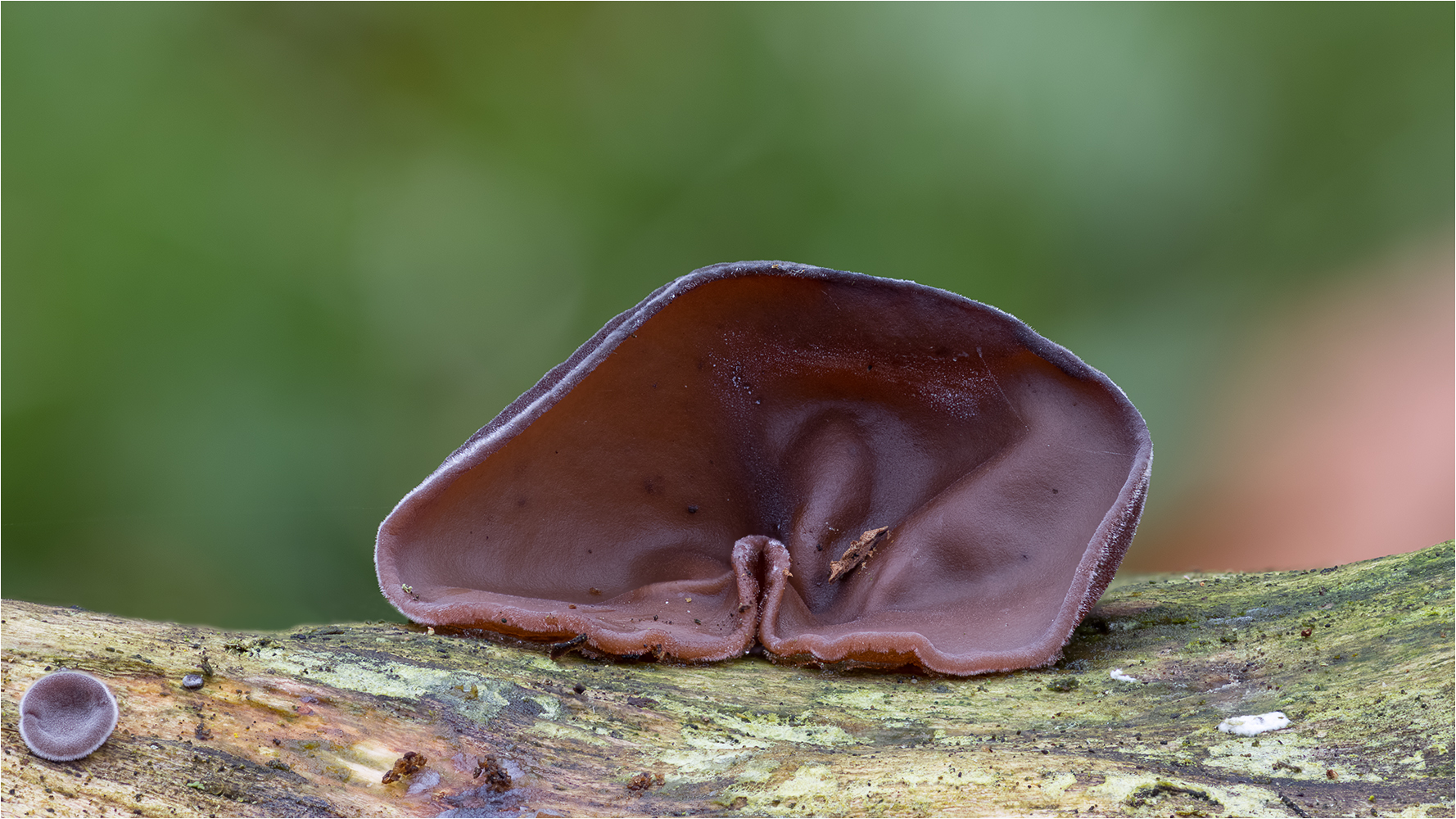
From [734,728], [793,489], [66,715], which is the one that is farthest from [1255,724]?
[66,715]

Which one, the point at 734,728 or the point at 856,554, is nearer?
the point at 734,728

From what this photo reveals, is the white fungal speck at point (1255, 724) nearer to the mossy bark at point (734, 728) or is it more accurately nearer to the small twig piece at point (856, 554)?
the mossy bark at point (734, 728)

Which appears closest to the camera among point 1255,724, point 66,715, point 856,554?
point 66,715

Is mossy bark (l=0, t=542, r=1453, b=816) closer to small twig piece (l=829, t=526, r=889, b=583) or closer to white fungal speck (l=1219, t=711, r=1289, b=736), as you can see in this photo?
white fungal speck (l=1219, t=711, r=1289, b=736)

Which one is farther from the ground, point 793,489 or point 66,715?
point 793,489

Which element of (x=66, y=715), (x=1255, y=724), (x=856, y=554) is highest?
(x=856, y=554)

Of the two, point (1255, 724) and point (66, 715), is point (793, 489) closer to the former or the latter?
point (1255, 724)

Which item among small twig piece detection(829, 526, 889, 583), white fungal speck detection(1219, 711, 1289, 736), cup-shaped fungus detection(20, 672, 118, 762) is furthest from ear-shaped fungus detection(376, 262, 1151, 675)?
cup-shaped fungus detection(20, 672, 118, 762)
